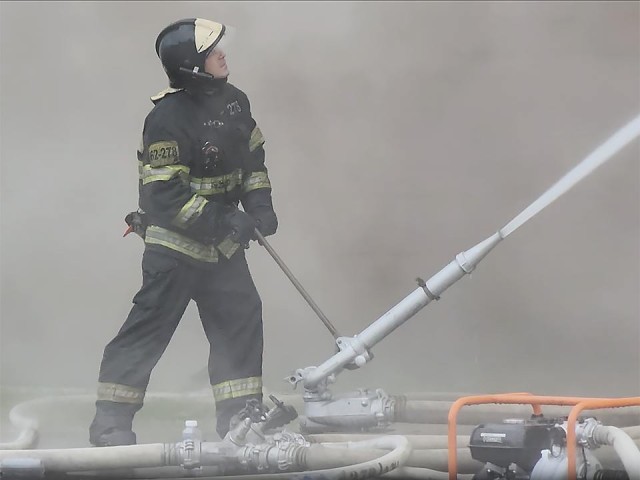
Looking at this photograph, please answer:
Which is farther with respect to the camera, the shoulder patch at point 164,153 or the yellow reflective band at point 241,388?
the yellow reflective band at point 241,388

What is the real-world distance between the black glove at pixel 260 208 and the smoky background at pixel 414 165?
0.17m

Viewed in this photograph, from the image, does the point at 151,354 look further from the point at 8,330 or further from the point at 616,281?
the point at 616,281

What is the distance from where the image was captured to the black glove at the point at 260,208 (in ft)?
13.4

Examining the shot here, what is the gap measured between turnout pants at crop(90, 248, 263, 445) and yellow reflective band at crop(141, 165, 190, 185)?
0.27 meters

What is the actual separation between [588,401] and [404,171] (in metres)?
1.25

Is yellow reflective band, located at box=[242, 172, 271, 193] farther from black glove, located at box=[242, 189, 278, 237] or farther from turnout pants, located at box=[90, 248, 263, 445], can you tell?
turnout pants, located at box=[90, 248, 263, 445]

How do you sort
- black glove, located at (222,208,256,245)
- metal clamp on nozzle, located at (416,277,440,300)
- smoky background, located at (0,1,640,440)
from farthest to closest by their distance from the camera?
smoky background, located at (0,1,640,440) < metal clamp on nozzle, located at (416,277,440,300) < black glove, located at (222,208,256,245)

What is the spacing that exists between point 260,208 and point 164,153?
416 mm

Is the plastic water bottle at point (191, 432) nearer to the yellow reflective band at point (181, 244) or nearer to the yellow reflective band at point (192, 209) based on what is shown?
the yellow reflective band at point (181, 244)

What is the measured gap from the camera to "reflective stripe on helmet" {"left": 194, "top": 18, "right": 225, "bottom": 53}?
3.93 meters

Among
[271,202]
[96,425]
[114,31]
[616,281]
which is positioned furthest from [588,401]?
[114,31]

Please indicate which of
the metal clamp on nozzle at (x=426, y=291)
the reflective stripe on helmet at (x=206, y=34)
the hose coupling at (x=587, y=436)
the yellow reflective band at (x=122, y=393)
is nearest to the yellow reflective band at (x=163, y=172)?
the reflective stripe on helmet at (x=206, y=34)

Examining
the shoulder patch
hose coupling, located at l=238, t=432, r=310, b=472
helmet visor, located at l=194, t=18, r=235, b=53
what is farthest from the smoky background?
hose coupling, located at l=238, t=432, r=310, b=472

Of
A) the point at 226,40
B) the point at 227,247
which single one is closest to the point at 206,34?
the point at 226,40
